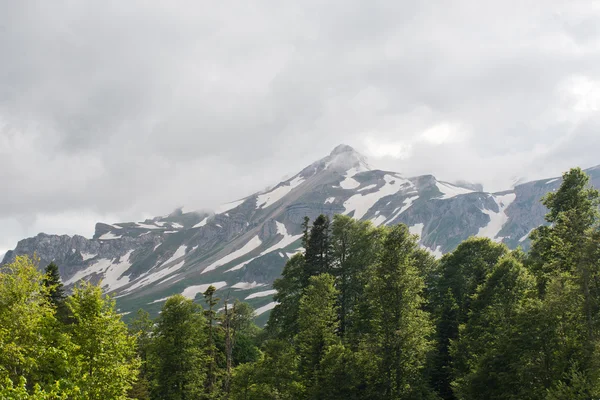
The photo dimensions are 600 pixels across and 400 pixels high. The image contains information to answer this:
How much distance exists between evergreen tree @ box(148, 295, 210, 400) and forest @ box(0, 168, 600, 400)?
168 millimetres

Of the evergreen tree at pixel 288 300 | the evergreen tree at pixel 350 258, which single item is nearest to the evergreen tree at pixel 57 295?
the evergreen tree at pixel 288 300

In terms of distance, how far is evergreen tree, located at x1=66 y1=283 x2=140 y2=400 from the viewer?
86.7 ft

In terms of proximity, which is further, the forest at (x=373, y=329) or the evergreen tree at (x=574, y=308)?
the forest at (x=373, y=329)

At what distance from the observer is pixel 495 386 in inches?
1280

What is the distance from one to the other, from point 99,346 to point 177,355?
23.3 metres

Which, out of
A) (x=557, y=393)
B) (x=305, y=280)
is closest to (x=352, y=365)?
(x=557, y=393)

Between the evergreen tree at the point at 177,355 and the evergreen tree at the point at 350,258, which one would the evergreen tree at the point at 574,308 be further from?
the evergreen tree at the point at 177,355

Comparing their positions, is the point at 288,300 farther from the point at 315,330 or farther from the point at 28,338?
the point at 28,338

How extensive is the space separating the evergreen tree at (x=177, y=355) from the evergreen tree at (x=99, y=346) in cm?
2083

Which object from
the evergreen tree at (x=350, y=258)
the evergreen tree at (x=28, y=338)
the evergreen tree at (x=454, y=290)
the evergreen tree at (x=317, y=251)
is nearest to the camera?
the evergreen tree at (x=28, y=338)

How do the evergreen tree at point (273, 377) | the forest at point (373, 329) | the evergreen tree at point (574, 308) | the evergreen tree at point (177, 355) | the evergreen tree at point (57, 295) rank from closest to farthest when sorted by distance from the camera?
the evergreen tree at point (574, 308) → the forest at point (373, 329) → the evergreen tree at point (273, 377) → the evergreen tree at point (177, 355) → the evergreen tree at point (57, 295)

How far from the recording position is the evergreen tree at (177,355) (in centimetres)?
4853

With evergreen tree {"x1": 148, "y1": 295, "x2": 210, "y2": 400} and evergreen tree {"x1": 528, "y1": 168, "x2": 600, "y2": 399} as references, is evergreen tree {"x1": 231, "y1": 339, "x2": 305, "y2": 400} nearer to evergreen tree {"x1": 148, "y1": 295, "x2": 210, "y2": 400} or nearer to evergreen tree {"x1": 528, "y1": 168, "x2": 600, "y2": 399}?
evergreen tree {"x1": 148, "y1": 295, "x2": 210, "y2": 400}

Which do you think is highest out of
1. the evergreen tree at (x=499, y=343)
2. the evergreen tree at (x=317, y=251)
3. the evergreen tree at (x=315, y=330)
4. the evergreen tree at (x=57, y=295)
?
the evergreen tree at (x=57, y=295)
